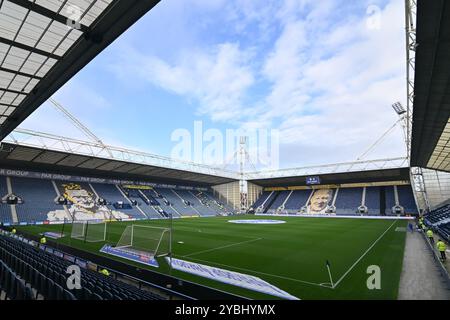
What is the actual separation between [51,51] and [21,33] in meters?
1.20

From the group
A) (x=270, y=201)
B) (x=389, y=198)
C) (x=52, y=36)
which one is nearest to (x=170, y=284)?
(x=52, y=36)

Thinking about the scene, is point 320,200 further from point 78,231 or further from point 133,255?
point 133,255

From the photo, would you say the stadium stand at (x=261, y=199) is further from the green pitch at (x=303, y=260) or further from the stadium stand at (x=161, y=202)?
the green pitch at (x=303, y=260)

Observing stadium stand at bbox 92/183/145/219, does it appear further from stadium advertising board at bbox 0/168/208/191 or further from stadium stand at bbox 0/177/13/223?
stadium stand at bbox 0/177/13/223

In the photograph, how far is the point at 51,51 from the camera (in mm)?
11938

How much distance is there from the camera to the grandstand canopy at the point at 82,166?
115 feet

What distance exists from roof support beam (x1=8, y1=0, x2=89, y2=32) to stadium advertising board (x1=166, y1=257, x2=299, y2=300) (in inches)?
463

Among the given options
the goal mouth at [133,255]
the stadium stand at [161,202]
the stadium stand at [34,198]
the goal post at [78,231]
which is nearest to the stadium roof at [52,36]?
the goal mouth at [133,255]

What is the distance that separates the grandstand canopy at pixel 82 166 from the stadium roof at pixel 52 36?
76.8 ft

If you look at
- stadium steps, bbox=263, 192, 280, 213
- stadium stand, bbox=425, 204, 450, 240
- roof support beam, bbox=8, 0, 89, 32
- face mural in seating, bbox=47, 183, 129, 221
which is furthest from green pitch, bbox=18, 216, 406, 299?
stadium steps, bbox=263, 192, 280, 213

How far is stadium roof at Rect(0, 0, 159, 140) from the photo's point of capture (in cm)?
920
